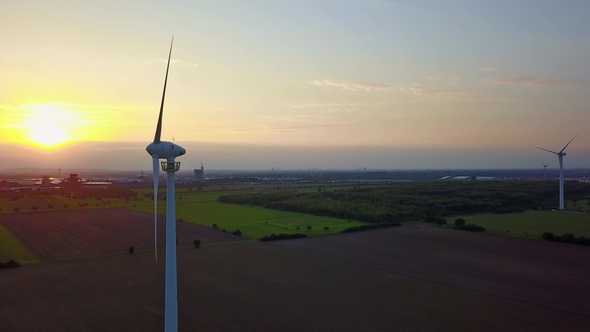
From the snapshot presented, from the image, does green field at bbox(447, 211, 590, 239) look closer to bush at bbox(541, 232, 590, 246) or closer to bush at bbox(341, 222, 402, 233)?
bush at bbox(541, 232, 590, 246)

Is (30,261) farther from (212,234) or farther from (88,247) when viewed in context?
(212,234)

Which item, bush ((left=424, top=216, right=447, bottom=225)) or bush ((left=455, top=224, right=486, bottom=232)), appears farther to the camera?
bush ((left=424, top=216, right=447, bottom=225))

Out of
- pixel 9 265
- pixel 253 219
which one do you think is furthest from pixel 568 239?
pixel 9 265

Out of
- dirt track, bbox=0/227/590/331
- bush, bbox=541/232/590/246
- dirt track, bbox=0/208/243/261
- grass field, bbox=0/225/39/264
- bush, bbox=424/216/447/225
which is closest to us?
dirt track, bbox=0/227/590/331

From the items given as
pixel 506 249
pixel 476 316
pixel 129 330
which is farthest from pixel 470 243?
pixel 129 330

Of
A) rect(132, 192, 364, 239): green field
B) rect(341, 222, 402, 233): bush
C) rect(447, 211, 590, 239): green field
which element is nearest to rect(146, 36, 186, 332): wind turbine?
rect(132, 192, 364, 239): green field

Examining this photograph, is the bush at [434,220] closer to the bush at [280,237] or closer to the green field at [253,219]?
the green field at [253,219]
